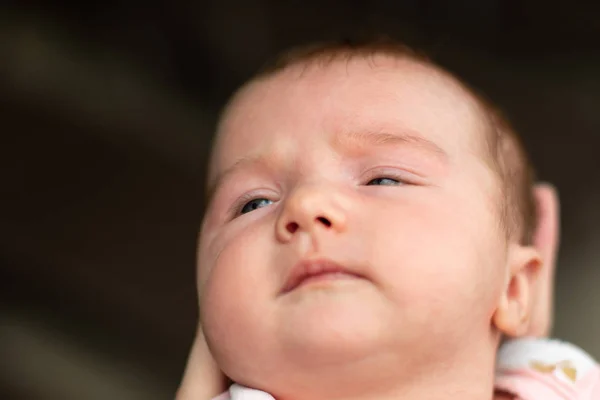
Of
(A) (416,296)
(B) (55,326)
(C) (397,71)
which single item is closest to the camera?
(A) (416,296)

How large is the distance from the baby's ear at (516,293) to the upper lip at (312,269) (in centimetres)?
19

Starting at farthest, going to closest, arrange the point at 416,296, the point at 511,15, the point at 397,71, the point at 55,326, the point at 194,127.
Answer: the point at 194,127, the point at 511,15, the point at 55,326, the point at 397,71, the point at 416,296

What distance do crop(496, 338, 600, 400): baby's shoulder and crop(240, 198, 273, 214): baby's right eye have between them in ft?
1.10

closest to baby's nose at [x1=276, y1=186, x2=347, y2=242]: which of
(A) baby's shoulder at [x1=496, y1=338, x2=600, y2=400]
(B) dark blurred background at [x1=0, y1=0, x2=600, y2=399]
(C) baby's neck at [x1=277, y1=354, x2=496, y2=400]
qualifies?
(C) baby's neck at [x1=277, y1=354, x2=496, y2=400]

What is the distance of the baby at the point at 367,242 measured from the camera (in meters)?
0.71

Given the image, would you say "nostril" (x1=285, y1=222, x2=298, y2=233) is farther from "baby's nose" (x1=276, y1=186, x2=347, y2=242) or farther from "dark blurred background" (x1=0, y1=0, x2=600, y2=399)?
"dark blurred background" (x1=0, y1=0, x2=600, y2=399)

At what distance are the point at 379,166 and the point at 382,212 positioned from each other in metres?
0.07

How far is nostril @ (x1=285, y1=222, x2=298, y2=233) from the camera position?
0.74 metres

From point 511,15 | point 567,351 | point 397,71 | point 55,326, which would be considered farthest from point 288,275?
point 511,15

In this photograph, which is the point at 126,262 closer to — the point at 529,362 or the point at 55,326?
the point at 55,326

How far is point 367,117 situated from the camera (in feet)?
2.65

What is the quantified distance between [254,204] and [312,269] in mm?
161

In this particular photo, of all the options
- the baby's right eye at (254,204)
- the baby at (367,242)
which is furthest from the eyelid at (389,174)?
the baby's right eye at (254,204)

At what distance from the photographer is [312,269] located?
2.36 ft
